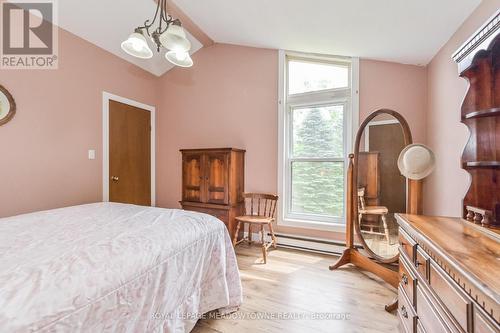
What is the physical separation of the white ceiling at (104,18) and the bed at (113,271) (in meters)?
2.13

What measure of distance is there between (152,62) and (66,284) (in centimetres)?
362

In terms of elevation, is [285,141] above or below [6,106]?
below

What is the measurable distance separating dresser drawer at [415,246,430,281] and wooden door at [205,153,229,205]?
7.40ft

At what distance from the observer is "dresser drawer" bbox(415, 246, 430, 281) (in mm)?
1062

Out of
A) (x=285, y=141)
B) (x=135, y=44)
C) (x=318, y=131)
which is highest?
(x=135, y=44)

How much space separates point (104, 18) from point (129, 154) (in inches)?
67.6

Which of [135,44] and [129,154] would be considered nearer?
[135,44]

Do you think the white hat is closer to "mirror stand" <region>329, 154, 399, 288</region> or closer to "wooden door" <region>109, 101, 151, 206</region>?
"mirror stand" <region>329, 154, 399, 288</region>

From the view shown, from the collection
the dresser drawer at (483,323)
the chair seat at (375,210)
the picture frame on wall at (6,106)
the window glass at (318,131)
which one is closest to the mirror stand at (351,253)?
the chair seat at (375,210)

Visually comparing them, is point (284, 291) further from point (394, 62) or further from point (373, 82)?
point (394, 62)

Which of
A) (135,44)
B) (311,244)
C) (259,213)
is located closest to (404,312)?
(311,244)

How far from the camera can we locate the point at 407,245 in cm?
135

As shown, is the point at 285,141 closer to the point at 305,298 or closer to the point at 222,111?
the point at 222,111

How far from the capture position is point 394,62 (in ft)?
8.99
